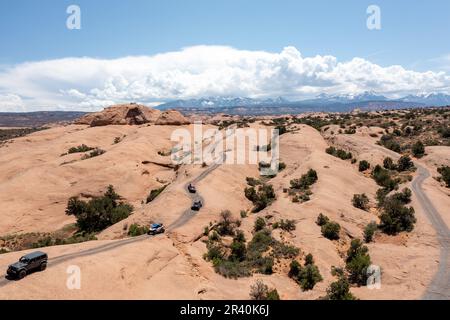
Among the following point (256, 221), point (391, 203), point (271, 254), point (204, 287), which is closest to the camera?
point (204, 287)

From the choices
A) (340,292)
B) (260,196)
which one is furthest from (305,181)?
(340,292)

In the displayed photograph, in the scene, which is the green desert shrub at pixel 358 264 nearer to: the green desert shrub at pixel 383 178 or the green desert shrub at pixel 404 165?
the green desert shrub at pixel 383 178

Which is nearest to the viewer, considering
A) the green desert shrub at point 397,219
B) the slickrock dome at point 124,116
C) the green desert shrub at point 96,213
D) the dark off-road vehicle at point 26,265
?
the dark off-road vehicle at point 26,265

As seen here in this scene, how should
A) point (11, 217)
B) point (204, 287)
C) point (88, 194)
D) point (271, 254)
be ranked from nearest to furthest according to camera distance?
point (204, 287), point (271, 254), point (11, 217), point (88, 194)

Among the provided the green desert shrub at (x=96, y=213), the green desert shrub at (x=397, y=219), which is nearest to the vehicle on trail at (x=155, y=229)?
the green desert shrub at (x=96, y=213)

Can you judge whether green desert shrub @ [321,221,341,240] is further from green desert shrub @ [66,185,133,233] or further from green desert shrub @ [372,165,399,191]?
green desert shrub @ [66,185,133,233]
